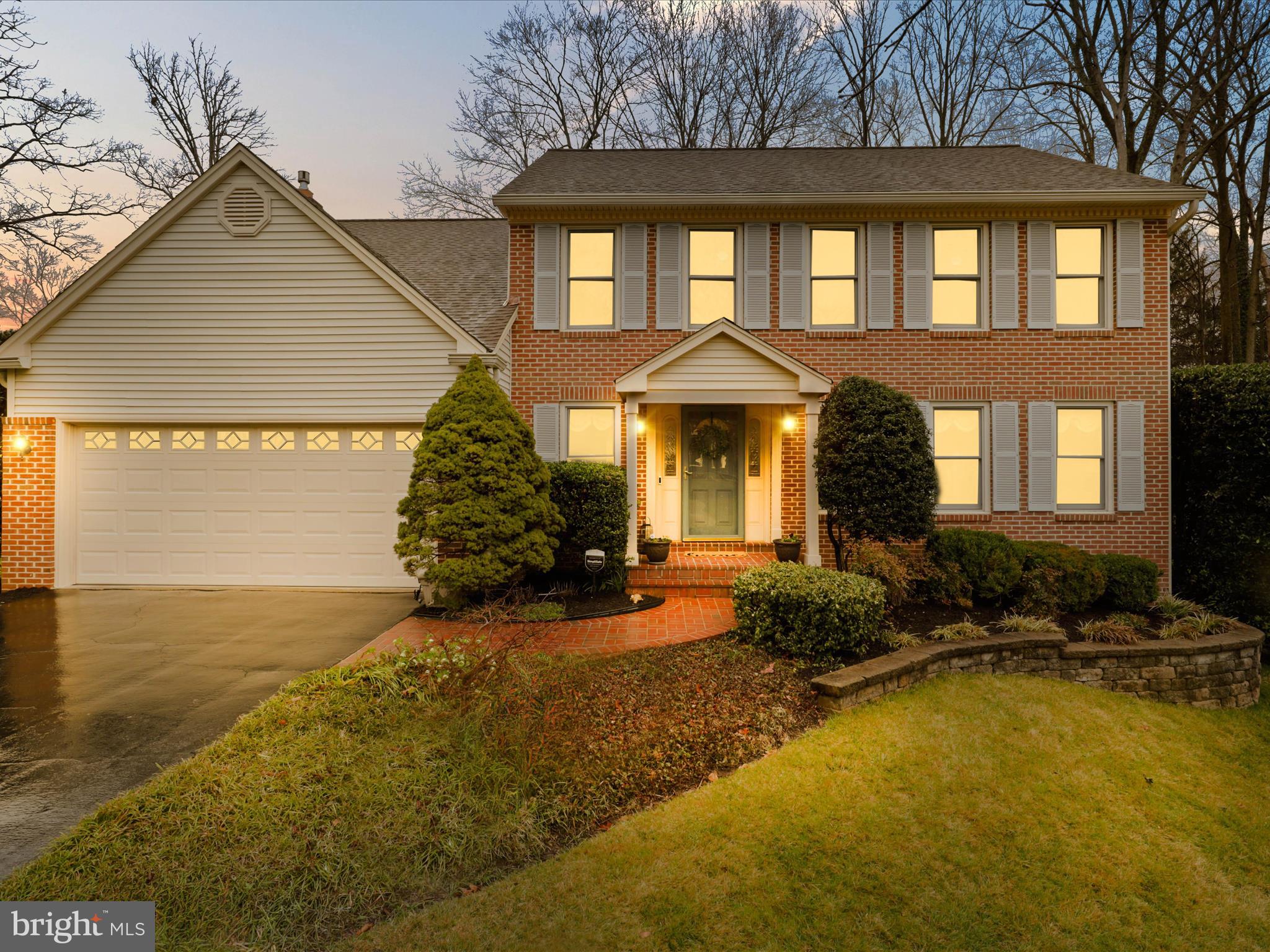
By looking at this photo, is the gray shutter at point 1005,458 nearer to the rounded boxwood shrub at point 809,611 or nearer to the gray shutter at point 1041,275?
the gray shutter at point 1041,275

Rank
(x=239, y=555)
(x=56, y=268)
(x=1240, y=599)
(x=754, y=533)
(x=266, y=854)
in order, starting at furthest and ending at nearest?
1. (x=56, y=268)
2. (x=754, y=533)
3. (x=239, y=555)
4. (x=1240, y=599)
5. (x=266, y=854)

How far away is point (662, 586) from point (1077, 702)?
4642 millimetres

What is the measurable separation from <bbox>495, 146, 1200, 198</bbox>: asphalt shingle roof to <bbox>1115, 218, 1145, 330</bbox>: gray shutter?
59 cm

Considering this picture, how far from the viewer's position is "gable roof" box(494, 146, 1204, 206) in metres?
9.38

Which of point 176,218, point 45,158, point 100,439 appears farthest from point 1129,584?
point 45,158

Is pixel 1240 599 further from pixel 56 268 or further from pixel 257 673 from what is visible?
pixel 56 268

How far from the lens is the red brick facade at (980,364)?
31.2ft

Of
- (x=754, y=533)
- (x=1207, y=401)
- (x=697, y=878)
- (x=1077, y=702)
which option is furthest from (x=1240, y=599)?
(x=697, y=878)

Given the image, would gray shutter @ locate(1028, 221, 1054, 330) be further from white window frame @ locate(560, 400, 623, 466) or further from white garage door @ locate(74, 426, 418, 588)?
white garage door @ locate(74, 426, 418, 588)

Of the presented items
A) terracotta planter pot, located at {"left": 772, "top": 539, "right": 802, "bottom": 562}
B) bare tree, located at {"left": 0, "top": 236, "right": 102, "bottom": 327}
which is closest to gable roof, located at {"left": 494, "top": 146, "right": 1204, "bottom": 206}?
terracotta planter pot, located at {"left": 772, "top": 539, "right": 802, "bottom": 562}

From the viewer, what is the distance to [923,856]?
11.9ft

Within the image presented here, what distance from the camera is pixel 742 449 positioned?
33.9ft

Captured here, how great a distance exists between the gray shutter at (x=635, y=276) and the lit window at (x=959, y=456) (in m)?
4.79

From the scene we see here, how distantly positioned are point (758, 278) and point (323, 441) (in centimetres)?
695
